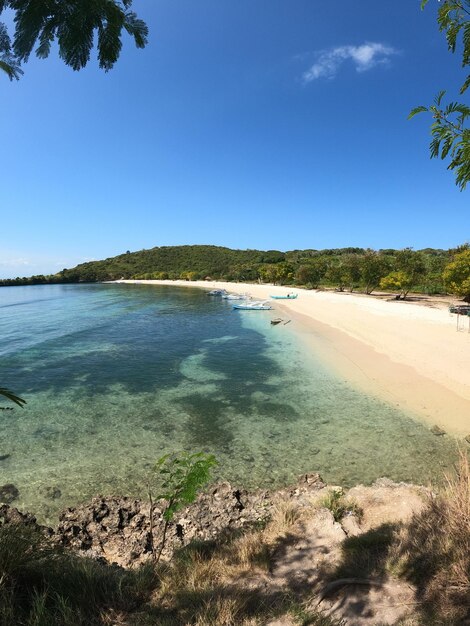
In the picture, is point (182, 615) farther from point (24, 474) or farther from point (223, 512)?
point (24, 474)

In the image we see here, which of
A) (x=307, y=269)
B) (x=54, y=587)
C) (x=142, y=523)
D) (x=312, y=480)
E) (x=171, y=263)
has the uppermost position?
(x=171, y=263)

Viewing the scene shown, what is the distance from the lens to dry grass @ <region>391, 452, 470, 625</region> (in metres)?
3.43

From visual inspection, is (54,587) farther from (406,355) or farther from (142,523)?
(406,355)

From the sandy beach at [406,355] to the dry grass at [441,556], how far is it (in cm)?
832

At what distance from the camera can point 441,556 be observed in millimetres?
3951

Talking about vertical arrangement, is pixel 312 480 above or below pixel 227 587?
below

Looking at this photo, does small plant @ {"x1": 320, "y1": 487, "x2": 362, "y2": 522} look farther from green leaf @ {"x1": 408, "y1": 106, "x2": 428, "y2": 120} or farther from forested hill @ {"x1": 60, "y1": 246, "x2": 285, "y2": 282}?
forested hill @ {"x1": 60, "y1": 246, "x2": 285, "y2": 282}

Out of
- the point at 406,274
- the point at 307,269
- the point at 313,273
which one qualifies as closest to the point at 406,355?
the point at 406,274

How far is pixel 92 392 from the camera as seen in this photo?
17062 mm

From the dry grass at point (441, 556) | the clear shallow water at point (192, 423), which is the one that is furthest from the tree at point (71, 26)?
the clear shallow water at point (192, 423)

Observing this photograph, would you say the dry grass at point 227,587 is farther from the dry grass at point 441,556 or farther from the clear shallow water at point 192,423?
the clear shallow water at point 192,423

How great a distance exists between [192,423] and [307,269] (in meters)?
76.8

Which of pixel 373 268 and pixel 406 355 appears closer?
pixel 406 355

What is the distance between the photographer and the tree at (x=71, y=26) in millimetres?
2553
